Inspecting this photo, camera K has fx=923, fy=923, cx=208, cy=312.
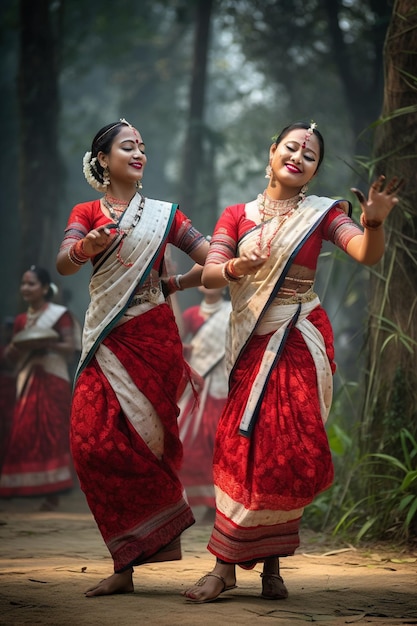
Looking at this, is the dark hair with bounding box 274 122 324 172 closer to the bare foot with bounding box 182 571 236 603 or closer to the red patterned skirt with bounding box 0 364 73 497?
the bare foot with bounding box 182 571 236 603

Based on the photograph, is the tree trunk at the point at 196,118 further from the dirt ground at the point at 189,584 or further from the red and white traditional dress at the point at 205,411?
the dirt ground at the point at 189,584

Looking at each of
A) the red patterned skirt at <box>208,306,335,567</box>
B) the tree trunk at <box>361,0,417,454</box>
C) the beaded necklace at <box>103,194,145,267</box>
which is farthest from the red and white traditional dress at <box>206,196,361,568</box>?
the tree trunk at <box>361,0,417,454</box>

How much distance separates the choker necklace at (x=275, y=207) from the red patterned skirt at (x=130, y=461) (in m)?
0.73

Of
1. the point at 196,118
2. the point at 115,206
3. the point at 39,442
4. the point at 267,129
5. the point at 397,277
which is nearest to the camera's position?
the point at 115,206

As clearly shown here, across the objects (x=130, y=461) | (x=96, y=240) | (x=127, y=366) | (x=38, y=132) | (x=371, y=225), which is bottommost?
(x=130, y=461)

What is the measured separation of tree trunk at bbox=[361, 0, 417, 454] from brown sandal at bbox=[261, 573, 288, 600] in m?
2.00

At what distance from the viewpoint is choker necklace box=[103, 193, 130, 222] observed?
14.5 feet

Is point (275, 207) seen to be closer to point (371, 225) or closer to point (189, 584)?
point (371, 225)

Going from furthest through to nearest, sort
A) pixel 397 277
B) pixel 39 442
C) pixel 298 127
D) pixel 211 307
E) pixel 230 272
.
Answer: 1. pixel 39 442
2. pixel 211 307
3. pixel 397 277
4. pixel 298 127
5. pixel 230 272

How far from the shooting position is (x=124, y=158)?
14.5 ft

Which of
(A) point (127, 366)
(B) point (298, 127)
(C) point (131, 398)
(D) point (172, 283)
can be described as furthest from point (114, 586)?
(B) point (298, 127)

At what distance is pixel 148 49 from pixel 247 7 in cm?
645

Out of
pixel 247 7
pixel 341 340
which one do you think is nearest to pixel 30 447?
pixel 341 340

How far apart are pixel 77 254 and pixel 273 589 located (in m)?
1.74
